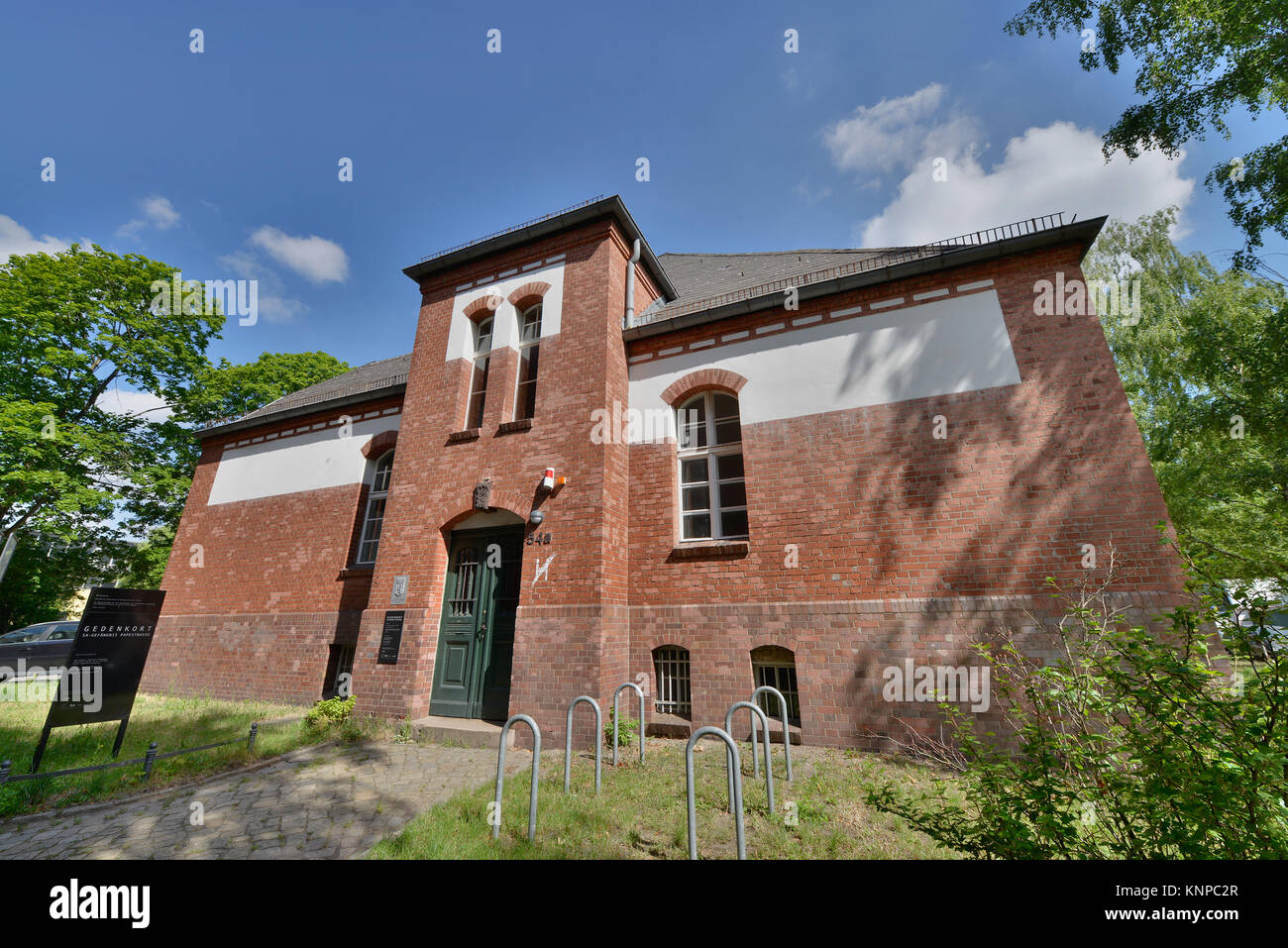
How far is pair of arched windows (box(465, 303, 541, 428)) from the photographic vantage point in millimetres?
9461

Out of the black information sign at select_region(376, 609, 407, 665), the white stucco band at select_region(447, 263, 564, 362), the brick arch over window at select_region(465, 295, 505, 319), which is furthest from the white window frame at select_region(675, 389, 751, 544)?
the black information sign at select_region(376, 609, 407, 665)

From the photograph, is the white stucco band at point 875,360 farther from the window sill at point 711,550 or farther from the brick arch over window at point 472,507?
the brick arch over window at point 472,507

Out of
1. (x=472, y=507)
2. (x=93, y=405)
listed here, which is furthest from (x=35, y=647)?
(x=472, y=507)

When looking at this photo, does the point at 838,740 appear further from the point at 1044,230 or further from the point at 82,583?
the point at 82,583

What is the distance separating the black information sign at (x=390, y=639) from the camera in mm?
8227

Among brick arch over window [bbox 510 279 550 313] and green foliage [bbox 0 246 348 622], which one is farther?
green foliage [bbox 0 246 348 622]

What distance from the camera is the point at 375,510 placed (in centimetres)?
1102

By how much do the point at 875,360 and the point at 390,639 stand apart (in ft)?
29.2

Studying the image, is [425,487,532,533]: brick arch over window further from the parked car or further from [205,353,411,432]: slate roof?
the parked car

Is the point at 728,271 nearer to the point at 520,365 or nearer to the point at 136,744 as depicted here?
the point at 520,365

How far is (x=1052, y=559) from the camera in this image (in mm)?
6012

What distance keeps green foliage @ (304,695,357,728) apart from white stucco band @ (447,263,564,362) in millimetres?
6340
